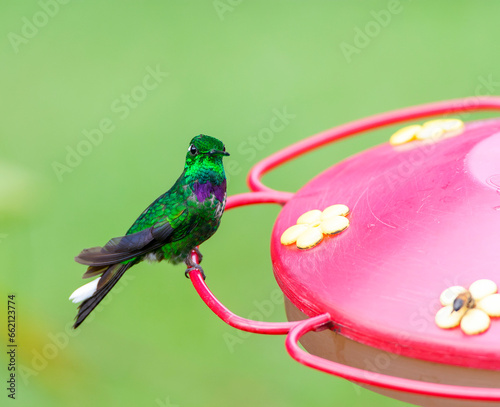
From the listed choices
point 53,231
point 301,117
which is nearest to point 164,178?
point 53,231

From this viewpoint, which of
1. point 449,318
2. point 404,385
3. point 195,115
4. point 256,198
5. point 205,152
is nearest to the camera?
point 404,385

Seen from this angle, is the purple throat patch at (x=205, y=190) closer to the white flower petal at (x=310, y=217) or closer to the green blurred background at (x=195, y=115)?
the white flower petal at (x=310, y=217)

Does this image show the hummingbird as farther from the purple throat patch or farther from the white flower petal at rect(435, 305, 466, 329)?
the white flower petal at rect(435, 305, 466, 329)

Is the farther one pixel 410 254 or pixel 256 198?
pixel 256 198

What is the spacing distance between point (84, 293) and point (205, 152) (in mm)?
566

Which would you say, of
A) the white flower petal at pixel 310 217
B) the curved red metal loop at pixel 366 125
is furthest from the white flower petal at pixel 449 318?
the curved red metal loop at pixel 366 125

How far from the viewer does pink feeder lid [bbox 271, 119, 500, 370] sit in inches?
73.0

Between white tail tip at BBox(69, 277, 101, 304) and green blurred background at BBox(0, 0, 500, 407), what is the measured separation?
0.65 m

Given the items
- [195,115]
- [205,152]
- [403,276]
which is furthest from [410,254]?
[195,115]

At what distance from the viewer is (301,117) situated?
673 centimetres

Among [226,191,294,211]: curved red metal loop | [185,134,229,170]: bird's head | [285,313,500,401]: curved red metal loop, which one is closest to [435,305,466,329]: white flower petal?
[285,313,500,401]: curved red metal loop

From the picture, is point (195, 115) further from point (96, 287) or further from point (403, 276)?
point (403, 276)

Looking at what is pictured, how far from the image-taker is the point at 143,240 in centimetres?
244

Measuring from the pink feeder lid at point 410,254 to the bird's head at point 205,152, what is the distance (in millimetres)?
302
